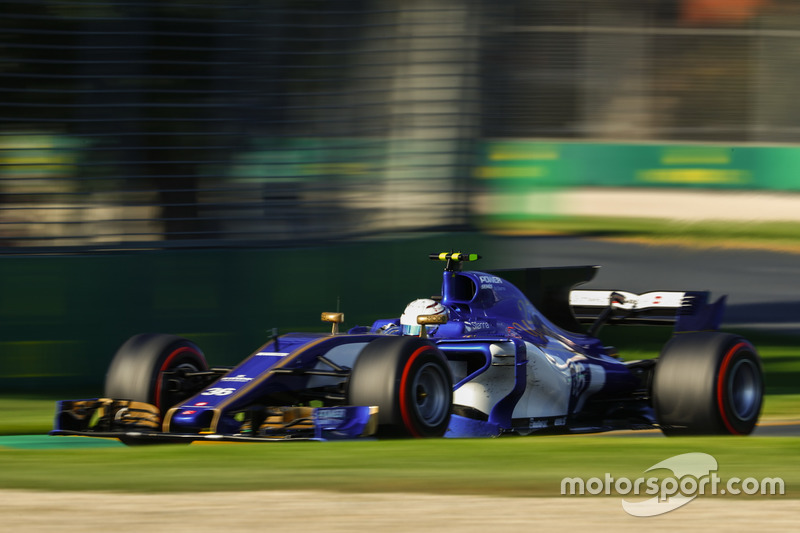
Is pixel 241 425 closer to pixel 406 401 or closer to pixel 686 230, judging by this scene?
pixel 406 401

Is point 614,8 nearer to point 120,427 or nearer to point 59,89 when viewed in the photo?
point 59,89

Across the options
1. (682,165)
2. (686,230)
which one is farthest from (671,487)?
(682,165)

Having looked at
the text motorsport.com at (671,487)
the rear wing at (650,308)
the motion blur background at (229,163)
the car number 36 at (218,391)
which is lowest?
the text motorsport.com at (671,487)

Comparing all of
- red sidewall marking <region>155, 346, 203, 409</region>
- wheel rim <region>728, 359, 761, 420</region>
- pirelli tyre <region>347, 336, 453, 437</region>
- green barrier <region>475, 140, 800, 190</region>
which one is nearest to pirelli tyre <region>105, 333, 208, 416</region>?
red sidewall marking <region>155, 346, 203, 409</region>

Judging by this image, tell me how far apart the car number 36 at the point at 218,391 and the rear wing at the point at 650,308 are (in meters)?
2.96

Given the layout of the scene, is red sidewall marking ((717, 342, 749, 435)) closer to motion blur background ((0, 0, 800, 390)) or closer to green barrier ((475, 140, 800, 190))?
motion blur background ((0, 0, 800, 390))

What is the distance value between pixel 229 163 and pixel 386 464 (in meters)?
5.19

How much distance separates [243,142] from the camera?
10.8 metres

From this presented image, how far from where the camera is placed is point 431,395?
707cm

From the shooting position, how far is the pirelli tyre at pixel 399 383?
671 centimetres

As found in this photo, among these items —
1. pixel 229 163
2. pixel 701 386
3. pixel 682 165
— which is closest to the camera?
pixel 701 386

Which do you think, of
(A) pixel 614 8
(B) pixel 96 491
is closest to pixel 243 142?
(B) pixel 96 491

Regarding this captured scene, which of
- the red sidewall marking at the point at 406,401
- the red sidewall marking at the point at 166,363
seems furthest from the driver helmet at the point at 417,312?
the red sidewall marking at the point at 166,363

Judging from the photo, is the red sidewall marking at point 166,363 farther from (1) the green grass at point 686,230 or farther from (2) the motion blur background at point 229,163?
(1) the green grass at point 686,230
